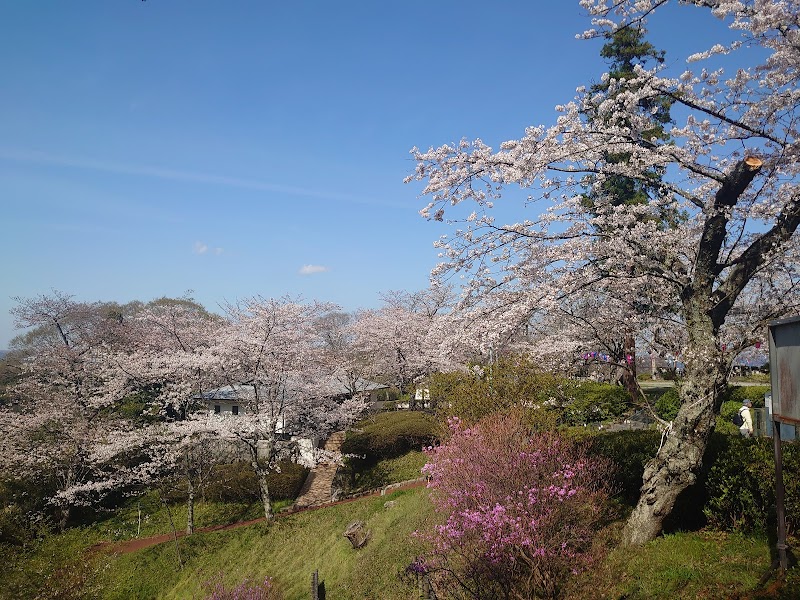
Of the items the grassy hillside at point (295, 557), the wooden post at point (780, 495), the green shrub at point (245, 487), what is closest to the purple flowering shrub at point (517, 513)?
the wooden post at point (780, 495)

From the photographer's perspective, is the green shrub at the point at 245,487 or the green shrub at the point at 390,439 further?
the green shrub at the point at 390,439

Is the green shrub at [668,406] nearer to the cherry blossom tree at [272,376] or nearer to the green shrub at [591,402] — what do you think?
the green shrub at [591,402]

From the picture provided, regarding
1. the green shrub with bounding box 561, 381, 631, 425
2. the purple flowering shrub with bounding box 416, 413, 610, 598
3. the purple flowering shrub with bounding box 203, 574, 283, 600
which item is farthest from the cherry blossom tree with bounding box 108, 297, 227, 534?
the purple flowering shrub with bounding box 416, 413, 610, 598

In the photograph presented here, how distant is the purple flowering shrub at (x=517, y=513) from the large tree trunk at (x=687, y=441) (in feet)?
2.54

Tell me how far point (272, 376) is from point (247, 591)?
26.1ft

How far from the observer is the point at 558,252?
25.5 ft

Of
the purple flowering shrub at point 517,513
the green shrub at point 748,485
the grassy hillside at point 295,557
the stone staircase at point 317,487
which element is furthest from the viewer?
the stone staircase at point 317,487

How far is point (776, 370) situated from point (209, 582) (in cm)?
1448

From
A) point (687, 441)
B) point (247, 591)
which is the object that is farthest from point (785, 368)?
point (247, 591)

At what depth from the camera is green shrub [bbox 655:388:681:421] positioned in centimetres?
1814

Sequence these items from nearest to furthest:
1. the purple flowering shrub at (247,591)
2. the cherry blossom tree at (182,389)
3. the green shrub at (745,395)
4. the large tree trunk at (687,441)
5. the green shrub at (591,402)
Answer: the large tree trunk at (687,441)
the purple flowering shrub at (247,591)
the green shrub at (591,402)
the cherry blossom tree at (182,389)
the green shrub at (745,395)

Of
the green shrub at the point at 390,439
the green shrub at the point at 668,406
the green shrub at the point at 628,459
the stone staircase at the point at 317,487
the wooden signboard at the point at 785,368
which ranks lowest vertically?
the stone staircase at the point at 317,487

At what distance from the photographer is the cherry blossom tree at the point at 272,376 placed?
731 inches

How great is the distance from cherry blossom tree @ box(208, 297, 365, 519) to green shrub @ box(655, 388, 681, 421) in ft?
41.5
